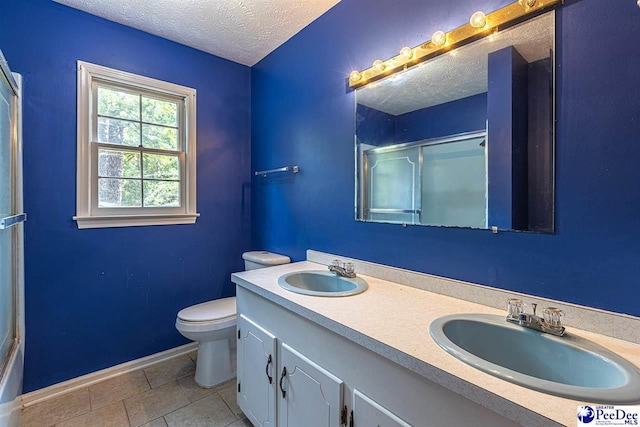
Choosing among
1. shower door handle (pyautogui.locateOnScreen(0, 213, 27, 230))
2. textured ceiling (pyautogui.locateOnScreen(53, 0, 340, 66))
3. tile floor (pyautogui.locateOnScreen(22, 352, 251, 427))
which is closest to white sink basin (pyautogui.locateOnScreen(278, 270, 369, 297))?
tile floor (pyautogui.locateOnScreen(22, 352, 251, 427))

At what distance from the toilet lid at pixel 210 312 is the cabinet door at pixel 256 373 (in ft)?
1.25

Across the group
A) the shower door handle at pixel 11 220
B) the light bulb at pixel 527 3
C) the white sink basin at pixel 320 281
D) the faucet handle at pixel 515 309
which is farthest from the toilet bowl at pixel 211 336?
the light bulb at pixel 527 3

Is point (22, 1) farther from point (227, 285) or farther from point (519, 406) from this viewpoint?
point (519, 406)

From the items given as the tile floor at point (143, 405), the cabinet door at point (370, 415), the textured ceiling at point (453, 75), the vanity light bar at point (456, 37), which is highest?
the vanity light bar at point (456, 37)

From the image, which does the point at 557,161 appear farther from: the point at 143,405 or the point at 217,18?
the point at 143,405

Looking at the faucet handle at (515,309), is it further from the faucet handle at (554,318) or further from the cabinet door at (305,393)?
the cabinet door at (305,393)

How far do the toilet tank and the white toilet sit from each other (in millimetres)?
360

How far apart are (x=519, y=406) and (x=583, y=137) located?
0.85 meters

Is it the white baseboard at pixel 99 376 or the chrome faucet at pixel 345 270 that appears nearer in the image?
the chrome faucet at pixel 345 270

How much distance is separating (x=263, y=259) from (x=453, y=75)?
1.67 meters

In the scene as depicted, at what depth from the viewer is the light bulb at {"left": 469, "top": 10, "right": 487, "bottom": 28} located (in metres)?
1.13

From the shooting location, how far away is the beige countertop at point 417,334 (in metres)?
0.60

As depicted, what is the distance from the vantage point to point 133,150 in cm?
214

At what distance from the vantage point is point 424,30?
1372mm
